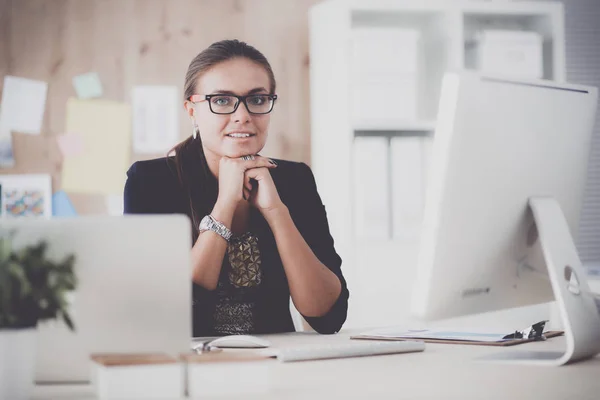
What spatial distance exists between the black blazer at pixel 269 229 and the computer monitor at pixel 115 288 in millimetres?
784

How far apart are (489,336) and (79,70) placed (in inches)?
86.4

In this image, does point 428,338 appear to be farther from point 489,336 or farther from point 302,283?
point 302,283

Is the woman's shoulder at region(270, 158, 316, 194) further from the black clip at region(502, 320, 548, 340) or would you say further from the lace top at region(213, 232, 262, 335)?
the black clip at region(502, 320, 548, 340)

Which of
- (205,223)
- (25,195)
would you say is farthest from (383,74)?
(25,195)

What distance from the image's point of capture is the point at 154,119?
10.1ft

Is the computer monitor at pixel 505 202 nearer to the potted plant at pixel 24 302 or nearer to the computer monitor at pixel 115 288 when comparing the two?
the computer monitor at pixel 115 288

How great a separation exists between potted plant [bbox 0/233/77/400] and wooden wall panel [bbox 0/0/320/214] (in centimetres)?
217

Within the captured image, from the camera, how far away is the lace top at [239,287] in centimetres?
181

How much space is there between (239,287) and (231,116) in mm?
464

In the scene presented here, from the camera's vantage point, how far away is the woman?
5.99 ft

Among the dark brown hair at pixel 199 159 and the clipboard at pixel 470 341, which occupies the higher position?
the dark brown hair at pixel 199 159

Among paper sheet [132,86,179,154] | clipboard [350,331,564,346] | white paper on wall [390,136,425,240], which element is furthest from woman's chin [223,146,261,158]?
paper sheet [132,86,179,154]

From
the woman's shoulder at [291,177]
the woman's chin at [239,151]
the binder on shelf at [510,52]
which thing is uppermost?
the binder on shelf at [510,52]

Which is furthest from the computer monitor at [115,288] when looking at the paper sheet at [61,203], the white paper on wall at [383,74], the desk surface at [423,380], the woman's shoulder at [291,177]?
the paper sheet at [61,203]
